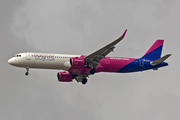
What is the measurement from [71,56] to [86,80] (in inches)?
286

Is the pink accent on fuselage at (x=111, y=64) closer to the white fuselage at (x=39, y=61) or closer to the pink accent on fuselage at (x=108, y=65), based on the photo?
the pink accent on fuselage at (x=108, y=65)

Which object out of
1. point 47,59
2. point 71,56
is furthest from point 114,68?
point 47,59

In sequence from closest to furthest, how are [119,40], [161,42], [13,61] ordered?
[119,40] → [13,61] → [161,42]

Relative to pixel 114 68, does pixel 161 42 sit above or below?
above

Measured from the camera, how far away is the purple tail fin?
7644 centimetres

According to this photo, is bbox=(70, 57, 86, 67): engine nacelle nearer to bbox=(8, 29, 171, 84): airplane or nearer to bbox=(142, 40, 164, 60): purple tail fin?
bbox=(8, 29, 171, 84): airplane

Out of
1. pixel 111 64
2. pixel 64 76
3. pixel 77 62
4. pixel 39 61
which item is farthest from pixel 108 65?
pixel 39 61

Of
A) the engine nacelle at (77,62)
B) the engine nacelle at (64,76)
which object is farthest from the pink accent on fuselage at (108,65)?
the engine nacelle at (64,76)

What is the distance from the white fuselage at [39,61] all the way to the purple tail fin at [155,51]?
715 inches

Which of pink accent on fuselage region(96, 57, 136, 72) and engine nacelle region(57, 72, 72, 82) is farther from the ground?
pink accent on fuselage region(96, 57, 136, 72)

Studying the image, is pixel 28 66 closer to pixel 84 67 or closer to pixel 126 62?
pixel 84 67

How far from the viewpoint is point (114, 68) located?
7044 cm

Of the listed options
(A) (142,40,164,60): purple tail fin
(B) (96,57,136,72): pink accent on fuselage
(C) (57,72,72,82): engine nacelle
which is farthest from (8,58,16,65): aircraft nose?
(A) (142,40,164,60): purple tail fin

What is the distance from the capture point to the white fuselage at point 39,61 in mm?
65500
